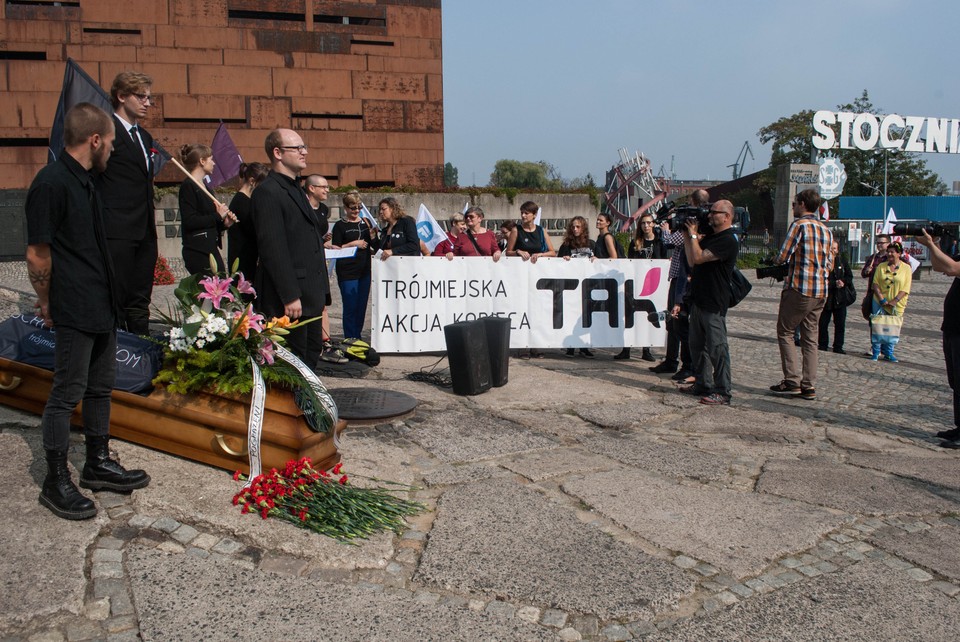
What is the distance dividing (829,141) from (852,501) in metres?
33.2

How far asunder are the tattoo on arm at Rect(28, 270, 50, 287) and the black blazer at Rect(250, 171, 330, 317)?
1.44 m

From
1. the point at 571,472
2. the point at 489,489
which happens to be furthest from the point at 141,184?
the point at 571,472

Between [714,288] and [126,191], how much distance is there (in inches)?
189

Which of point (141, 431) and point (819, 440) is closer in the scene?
point (141, 431)

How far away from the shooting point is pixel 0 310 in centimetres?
964

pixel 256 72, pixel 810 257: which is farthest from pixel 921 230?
pixel 256 72

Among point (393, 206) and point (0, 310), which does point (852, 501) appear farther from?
point (0, 310)

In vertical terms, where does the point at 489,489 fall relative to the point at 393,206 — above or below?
below

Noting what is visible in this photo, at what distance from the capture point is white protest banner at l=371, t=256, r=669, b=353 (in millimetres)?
8750

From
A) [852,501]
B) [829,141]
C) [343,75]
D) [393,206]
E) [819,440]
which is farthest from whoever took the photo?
[829,141]

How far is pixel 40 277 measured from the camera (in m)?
3.44

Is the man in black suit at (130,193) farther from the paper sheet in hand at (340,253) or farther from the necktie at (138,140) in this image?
the paper sheet in hand at (340,253)

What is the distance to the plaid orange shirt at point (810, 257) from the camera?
7.25 metres

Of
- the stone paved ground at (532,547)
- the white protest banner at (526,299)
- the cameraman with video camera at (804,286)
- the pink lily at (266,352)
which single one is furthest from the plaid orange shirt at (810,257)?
the pink lily at (266,352)
